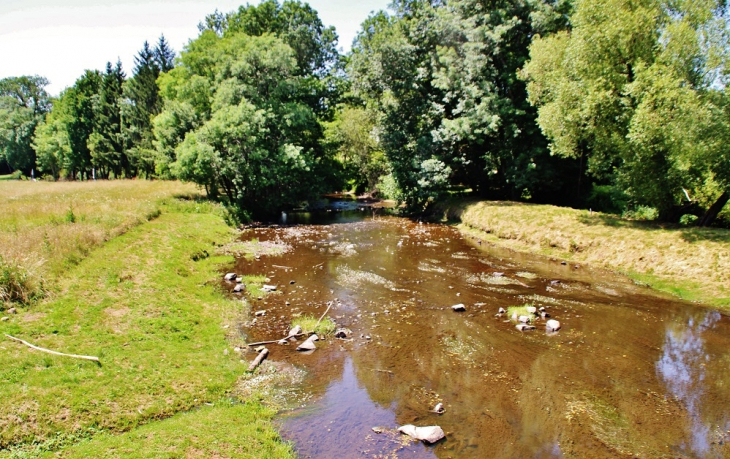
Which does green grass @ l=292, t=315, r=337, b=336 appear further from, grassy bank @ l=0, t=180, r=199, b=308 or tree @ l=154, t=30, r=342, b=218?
tree @ l=154, t=30, r=342, b=218

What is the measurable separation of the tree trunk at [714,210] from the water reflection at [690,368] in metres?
8.51

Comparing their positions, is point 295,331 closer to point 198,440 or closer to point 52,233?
point 198,440

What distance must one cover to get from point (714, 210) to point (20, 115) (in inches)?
4913

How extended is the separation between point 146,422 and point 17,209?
64.5ft

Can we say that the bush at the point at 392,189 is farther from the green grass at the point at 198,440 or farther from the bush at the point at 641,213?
the green grass at the point at 198,440

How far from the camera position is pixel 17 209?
22.1 meters

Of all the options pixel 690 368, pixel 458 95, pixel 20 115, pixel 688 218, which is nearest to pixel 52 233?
pixel 690 368

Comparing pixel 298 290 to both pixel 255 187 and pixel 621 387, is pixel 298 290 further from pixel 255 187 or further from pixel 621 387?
pixel 255 187

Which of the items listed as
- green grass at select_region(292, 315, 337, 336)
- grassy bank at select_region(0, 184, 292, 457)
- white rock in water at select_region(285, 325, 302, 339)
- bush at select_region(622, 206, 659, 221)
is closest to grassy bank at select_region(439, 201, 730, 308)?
bush at select_region(622, 206, 659, 221)

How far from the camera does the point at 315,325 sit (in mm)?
14422

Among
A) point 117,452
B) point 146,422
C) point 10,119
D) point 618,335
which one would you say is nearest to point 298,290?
point 146,422

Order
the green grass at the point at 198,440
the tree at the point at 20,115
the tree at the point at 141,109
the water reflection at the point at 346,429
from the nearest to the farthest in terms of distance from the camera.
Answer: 1. the green grass at the point at 198,440
2. the water reflection at the point at 346,429
3. the tree at the point at 141,109
4. the tree at the point at 20,115

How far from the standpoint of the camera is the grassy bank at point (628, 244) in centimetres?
1781

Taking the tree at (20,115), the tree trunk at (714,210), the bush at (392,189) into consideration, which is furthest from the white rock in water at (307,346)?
the tree at (20,115)
